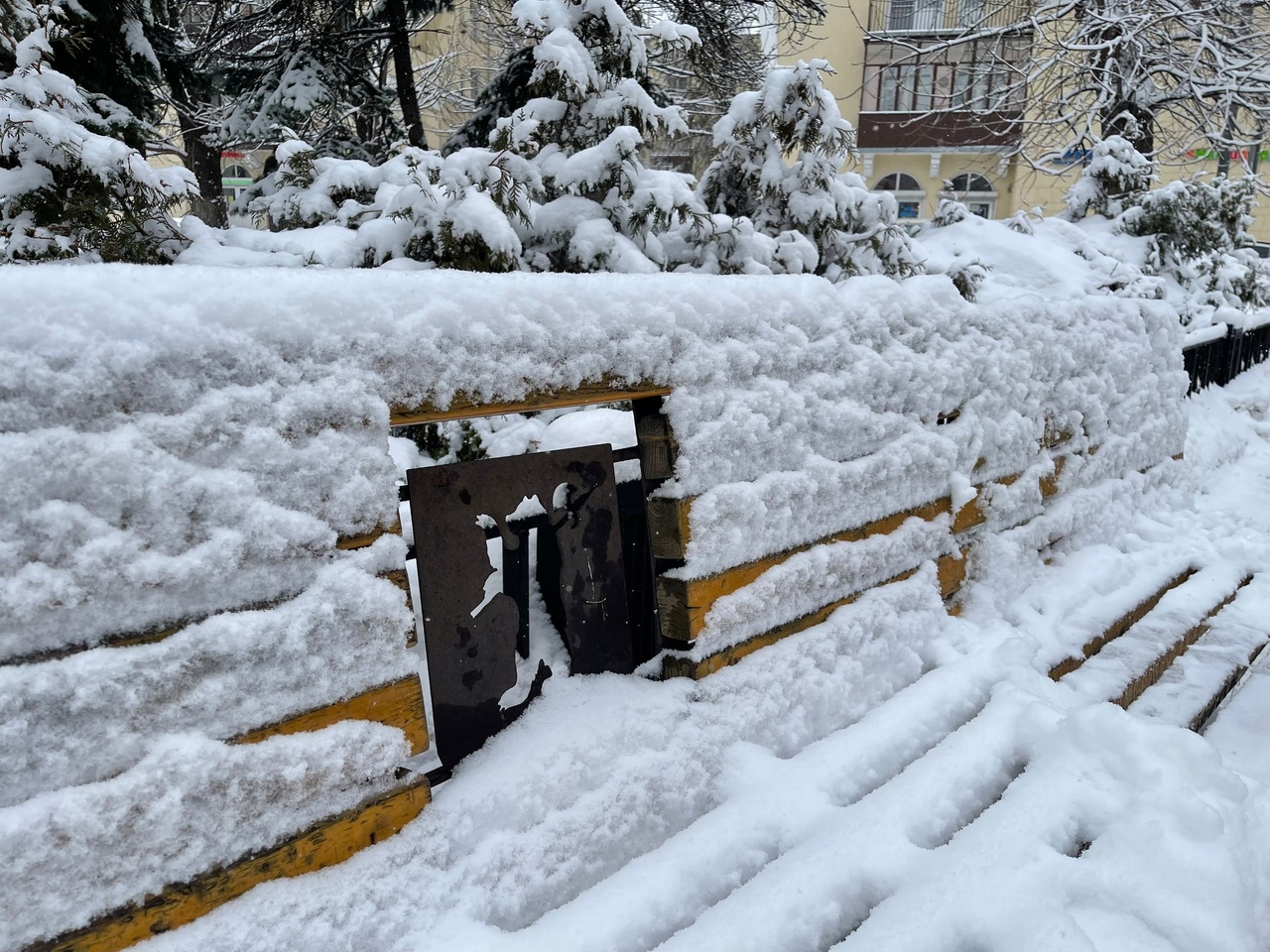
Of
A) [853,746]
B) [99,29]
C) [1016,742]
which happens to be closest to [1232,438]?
[1016,742]

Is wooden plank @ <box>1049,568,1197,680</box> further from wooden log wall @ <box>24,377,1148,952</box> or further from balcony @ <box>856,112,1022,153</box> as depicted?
balcony @ <box>856,112,1022,153</box>

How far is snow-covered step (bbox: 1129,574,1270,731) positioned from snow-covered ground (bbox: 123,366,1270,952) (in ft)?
0.08

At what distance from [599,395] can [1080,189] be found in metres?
10.8

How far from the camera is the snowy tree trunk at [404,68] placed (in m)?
9.03

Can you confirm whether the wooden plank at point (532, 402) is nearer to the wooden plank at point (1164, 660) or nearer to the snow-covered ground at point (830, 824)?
the snow-covered ground at point (830, 824)

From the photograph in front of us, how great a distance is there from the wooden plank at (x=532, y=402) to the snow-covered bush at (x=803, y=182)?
2.82 meters

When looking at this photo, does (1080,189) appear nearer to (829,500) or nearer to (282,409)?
(829,500)

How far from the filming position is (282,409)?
1329mm

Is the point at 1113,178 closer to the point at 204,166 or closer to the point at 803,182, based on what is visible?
the point at 803,182

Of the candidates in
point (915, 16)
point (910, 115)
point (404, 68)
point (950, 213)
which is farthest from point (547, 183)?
point (915, 16)

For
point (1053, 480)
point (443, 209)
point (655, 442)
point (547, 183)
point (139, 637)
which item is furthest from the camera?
point (547, 183)

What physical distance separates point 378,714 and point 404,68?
391 inches

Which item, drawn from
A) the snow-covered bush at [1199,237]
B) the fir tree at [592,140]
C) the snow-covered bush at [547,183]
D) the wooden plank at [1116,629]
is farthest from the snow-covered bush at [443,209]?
the snow-covered bush at [1199,237]

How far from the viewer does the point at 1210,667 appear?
2.78 m
